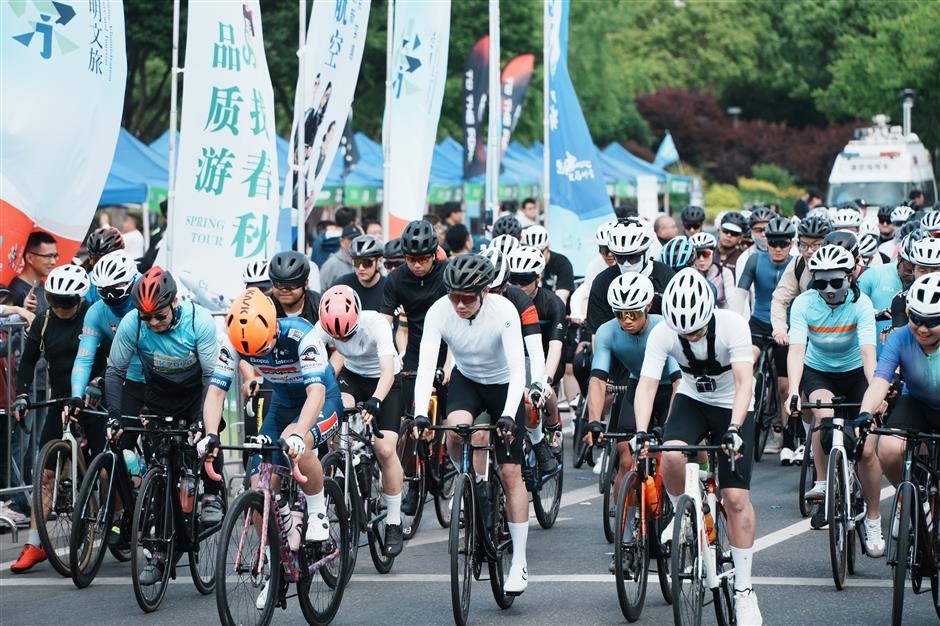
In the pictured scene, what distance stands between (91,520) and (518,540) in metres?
2.68

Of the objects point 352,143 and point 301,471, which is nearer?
point 301,471

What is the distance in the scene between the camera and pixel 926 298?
819 centimetres

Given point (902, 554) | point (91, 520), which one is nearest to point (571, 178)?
point (91, 520)

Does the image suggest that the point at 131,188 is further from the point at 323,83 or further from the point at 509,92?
the point at 323,83

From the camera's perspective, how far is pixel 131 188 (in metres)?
26.7

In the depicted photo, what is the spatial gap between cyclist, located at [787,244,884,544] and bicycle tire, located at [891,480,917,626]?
2110 mm

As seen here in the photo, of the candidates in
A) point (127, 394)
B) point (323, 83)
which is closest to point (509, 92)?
point (323, 83)

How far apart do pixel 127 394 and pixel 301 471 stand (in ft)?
6.90

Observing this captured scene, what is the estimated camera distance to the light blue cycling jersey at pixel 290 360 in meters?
8.16

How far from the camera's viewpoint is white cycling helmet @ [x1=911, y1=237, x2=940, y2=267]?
406 inches

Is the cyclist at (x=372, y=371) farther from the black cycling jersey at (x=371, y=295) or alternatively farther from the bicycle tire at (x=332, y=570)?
the black cycling jersey at (x=371, y=295)

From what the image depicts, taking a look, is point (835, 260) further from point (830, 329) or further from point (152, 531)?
point (152, 531)

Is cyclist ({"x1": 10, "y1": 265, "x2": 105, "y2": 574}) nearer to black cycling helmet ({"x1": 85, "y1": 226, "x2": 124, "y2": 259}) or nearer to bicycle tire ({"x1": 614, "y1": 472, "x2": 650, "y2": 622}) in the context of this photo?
black cycling helmet ({"x1": 85, "y1": 226, "x2": 124, "y2": 259})

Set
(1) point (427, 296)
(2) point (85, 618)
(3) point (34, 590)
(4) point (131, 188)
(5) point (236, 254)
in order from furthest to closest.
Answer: (4) point (131, 188)
(5) point (236, 254)
(1) point (427, 296)
(3) point (34, 590)
(2) point (85, 618)
